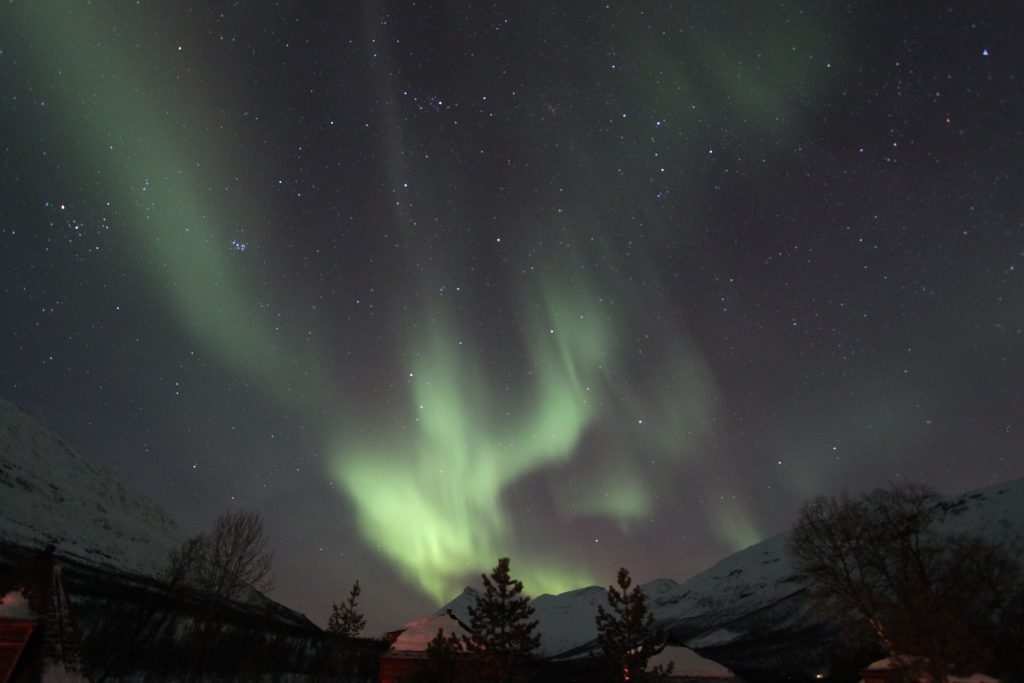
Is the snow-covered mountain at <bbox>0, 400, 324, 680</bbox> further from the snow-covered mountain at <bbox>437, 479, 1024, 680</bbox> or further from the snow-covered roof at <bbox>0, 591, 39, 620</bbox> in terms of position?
the snow-covered mountain at <bbox>437, 479, 1024, 680</bbox>

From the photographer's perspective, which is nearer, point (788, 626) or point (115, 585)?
point (115, 585)

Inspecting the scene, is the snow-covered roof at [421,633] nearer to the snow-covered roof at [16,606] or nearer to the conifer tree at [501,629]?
the conifer tree at [501,629]

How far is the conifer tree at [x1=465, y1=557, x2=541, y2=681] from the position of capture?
37.8 m

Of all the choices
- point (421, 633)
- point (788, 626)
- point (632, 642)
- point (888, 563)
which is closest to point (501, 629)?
point (421, 633)

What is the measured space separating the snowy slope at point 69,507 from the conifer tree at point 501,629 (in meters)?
80.1

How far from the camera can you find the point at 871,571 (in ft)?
133

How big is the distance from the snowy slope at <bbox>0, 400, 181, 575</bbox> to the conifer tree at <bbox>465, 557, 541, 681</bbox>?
8006 cm

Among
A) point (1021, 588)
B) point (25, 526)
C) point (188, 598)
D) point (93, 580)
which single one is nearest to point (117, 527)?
point (25, 526)

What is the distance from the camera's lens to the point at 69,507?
388 ft

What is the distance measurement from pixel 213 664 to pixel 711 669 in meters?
57.5

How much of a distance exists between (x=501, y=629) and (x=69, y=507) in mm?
123037

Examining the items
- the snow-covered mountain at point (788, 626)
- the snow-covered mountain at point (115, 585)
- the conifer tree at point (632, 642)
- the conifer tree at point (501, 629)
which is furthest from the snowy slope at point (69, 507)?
the conifer tree at point (632, 642)

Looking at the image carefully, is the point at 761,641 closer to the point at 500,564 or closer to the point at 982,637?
the point at 982,637

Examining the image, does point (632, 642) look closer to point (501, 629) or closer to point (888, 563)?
→ point (501, 629)
